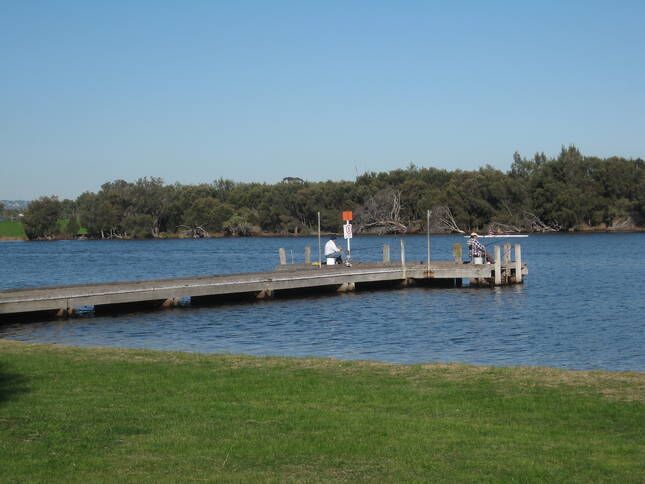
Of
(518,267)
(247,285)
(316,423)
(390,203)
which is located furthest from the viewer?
(390,203)

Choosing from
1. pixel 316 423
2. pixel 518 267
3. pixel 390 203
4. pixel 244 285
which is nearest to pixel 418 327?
pixel 244 285

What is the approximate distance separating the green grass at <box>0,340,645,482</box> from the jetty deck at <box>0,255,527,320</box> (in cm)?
1627

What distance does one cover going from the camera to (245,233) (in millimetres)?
163250

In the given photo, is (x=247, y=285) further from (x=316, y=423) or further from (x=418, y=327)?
(x=316, y=423)

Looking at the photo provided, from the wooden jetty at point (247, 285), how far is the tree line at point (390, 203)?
85.8 meters

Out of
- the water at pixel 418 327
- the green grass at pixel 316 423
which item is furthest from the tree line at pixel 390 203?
the green grass at pixel 316 423

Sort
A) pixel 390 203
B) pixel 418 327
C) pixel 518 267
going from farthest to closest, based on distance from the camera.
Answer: pixel 390 203
pixel 518 267
pixel 418 327

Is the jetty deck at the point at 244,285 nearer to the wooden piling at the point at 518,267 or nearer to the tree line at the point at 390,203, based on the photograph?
the wooden piling at the point at 518,267

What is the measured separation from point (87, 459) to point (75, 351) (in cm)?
928

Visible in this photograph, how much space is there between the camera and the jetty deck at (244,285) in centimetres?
3220

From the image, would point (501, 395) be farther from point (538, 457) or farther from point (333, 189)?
point (333, 189)

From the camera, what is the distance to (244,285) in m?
38.4

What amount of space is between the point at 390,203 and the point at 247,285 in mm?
103804

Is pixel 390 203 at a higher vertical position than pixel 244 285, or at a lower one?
higher
